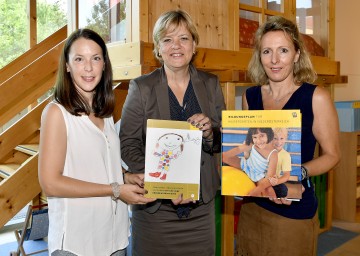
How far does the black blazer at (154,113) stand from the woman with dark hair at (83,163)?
12cm

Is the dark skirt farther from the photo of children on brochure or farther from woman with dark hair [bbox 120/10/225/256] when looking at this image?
the photo of children on brochure

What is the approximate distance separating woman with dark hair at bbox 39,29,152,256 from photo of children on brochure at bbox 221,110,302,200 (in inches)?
14.8

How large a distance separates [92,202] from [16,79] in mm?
2206

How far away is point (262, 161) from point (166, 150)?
1.24 ft

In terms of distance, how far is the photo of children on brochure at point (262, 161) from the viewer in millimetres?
1433

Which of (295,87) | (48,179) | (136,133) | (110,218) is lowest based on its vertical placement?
(110,218)

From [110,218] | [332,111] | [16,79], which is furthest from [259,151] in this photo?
[16,79]

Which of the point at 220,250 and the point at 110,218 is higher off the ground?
the point at 110,218

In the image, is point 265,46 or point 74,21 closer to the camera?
point 265,46

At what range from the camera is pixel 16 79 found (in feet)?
10.6

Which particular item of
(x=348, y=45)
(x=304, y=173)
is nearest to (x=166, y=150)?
(x=304, y=173)

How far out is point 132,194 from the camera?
148 centimetres

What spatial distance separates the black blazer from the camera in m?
1.67

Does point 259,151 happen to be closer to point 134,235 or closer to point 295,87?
point 295,87
